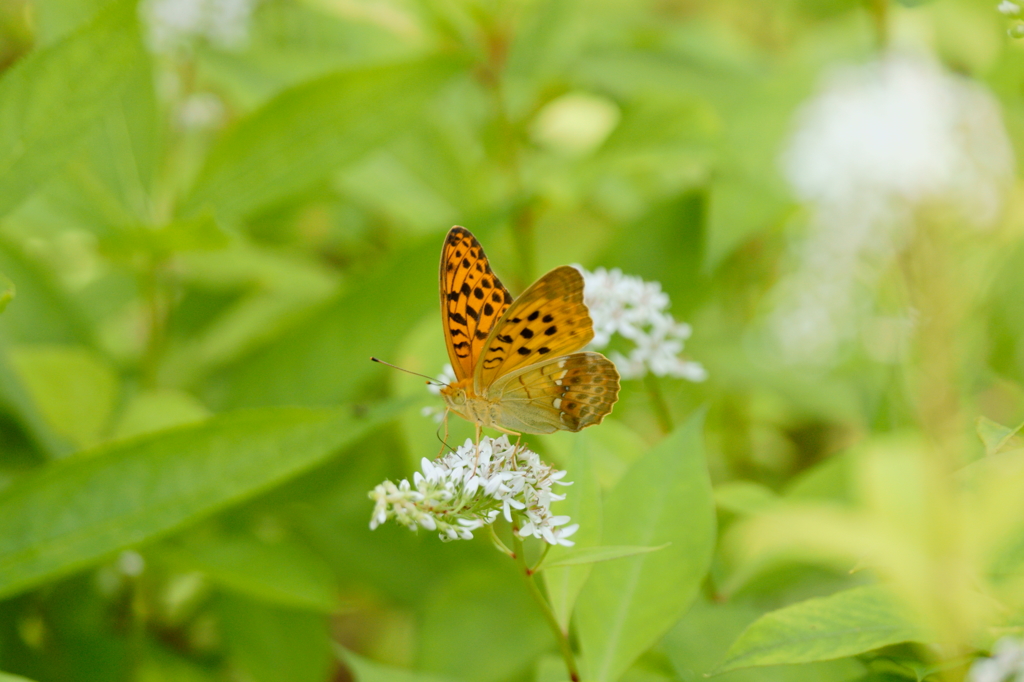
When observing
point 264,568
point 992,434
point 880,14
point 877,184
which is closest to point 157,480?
point 264,568

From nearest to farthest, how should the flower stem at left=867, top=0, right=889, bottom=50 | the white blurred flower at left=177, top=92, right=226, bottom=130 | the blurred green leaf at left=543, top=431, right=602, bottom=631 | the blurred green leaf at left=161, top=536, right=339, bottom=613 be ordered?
the blurred green leaf at left=543, top=431, right=602, bottom=631 → the blurred green leaf at left=161, top=536, right=339, bottom=613 → the flower stem at left=867, top=0, right=889, bottom=50 → the white blurred flower at left=177, top=92, right=226, bottom=130

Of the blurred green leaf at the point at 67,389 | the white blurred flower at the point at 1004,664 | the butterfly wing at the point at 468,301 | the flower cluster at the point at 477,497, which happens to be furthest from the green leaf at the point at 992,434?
the blurred green leaf at the point at 67,389

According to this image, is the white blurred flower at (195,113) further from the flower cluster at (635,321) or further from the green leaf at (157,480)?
the flower cluster at (635,321)

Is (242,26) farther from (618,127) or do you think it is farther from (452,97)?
(618,127)

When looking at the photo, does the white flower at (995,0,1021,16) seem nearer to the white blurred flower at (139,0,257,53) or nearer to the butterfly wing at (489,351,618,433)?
the butterfly wing at (489,351,618,433)

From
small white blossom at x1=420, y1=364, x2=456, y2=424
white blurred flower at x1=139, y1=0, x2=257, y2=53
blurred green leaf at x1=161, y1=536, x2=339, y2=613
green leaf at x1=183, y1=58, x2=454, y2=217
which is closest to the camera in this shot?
small white blossom at x1=420, y1=364, x2=456, y2=424

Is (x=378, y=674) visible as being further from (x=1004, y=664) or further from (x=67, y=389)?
(x=67, y=389)

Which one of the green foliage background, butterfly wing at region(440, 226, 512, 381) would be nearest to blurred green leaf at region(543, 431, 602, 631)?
the green foliage background
